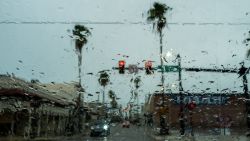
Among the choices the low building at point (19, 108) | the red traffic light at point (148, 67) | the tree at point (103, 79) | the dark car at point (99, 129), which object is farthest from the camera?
the tree at point (103, 79)

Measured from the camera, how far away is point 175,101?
8050 centimetres

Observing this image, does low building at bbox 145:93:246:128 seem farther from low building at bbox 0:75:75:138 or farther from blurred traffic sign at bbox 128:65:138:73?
blurred traffic sign at bbox 128:65:138:73

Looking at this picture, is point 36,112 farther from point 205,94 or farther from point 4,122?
point 205,94

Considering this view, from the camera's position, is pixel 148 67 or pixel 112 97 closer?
pixel 148 67

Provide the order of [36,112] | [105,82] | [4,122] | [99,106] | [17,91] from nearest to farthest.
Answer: [17,91]
[4,122]
[36,112]
[105,82]
[99,106]

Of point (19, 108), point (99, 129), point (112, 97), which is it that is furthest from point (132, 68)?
point (112, 97)

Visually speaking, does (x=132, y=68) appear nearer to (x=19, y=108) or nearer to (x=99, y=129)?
(x=19, y=108)

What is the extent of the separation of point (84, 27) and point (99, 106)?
10114 cm

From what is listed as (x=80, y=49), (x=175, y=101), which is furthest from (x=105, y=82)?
(x=80, y=49)

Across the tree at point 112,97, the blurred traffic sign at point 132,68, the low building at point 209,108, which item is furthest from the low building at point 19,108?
the tree at point 112,97

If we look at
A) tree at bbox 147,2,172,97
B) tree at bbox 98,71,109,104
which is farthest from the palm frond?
tree at bbox 98,71,109,104

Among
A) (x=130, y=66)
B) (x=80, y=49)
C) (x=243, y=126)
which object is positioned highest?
(x=80, y=49)

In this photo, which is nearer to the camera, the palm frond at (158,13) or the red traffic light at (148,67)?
the red traffic light at (148,67)

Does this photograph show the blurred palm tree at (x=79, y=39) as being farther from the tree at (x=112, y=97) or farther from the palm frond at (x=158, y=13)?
the tree at (x=112, y=97)
